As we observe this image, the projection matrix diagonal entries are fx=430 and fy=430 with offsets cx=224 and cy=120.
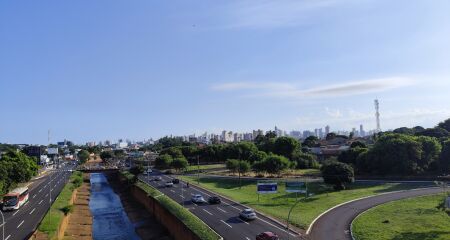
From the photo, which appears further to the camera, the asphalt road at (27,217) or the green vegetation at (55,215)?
the green vegetation at (55,215)

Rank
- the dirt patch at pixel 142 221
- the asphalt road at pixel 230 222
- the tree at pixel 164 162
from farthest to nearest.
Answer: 1. the tree at pixel 164 162
2. the dirt patch at pixel 142 221
3. the asphalt road at pixel 230 222

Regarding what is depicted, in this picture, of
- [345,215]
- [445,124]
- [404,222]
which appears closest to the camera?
[404,222]

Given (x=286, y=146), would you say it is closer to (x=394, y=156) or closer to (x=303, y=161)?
(x=303, y=161)

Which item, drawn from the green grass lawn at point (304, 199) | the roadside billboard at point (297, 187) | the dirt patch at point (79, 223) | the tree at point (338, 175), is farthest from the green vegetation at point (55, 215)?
the tree at point (338, 175)

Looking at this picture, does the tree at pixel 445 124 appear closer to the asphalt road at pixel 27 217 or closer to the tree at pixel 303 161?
the tree at pixel 303 161

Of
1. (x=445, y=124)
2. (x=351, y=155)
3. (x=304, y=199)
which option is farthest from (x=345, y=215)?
(x=445, y=124)

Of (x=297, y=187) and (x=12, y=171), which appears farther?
(x=12, y=171)

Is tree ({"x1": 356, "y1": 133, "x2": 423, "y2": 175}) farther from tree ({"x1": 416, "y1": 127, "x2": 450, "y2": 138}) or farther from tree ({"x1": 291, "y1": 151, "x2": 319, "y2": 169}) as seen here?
tree ({"x1": 416, "y1": 127, "x2": 450, "y2": 138})
